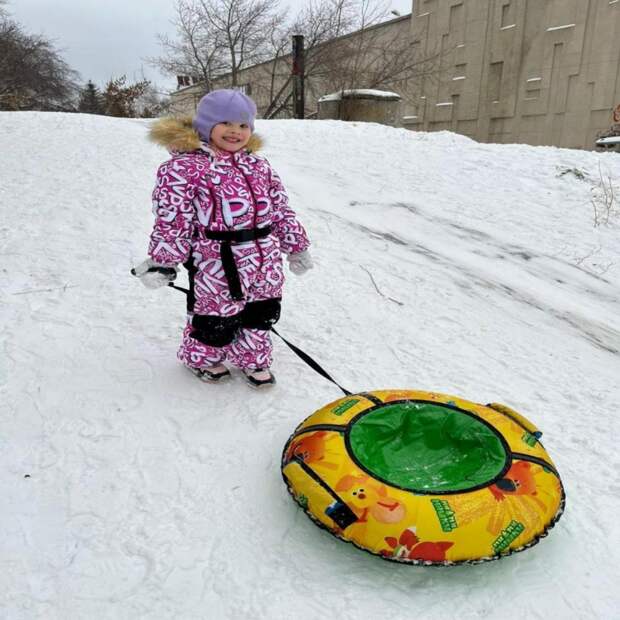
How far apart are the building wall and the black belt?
1638 centimetres

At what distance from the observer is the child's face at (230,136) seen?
2.35 meters

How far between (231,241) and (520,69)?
18.5m

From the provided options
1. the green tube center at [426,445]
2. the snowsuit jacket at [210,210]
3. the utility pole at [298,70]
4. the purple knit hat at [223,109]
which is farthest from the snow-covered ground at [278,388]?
the utility pole at [298,70]

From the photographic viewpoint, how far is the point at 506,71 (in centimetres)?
1823

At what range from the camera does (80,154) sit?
6.92 m

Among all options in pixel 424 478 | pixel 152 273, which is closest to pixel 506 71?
pixel 152 273

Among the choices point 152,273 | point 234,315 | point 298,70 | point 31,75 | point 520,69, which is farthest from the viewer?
point 31,75

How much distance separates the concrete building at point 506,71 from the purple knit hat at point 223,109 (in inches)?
640

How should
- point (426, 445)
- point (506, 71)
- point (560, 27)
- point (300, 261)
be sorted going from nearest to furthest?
point (426, 445) < point (300, 261) < point (560, 27) < point (506, 71)

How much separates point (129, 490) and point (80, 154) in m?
5.97

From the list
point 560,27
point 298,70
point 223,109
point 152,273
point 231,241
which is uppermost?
point 560,27

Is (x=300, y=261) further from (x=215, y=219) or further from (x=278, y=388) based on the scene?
(x=278, y=388)

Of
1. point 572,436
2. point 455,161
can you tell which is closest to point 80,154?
point 455,161

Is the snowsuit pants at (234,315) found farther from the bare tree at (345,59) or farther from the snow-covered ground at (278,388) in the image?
the bare tree at (345,59)
